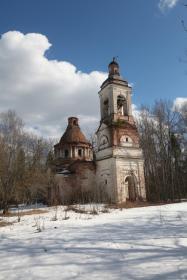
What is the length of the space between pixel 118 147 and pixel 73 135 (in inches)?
342

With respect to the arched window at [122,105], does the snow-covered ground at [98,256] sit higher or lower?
lower

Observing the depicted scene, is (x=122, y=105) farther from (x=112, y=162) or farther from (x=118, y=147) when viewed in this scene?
(x=112, y=162)

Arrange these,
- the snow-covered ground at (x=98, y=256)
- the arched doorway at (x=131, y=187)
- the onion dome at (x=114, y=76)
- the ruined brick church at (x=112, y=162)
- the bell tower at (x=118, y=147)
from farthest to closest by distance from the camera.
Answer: the onion dome at (x=114, y=76)
the arched doorway at (x=131, y=187)
the ruined brick church at (x=112, y=162)
the bell tower at (x=118, y=147)
the snow-covered ground at (x=98, y=256)

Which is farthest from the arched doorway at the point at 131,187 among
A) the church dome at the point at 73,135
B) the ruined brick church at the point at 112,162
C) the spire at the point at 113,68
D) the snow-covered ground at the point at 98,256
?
the snow-covered ground at the point at 98,256

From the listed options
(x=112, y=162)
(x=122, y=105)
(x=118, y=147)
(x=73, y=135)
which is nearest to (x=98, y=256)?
(x=112, y=162)

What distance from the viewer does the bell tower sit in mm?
27703

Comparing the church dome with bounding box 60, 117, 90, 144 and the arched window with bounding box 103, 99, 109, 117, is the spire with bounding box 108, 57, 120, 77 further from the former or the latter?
the church dome with bounding box 60, 117, 90, 144

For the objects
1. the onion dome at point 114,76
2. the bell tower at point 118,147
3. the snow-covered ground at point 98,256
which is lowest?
the snow-covered ground at point 98,256

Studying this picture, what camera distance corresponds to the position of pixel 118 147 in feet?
92.2

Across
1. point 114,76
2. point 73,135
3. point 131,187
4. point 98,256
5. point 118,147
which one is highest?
point 114,76

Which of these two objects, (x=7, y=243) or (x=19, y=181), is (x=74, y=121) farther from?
(x=7, y=243)

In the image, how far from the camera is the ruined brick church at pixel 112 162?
27.9m

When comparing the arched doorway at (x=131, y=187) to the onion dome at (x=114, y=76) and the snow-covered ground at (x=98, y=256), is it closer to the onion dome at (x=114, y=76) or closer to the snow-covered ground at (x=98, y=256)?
the onion dome at (x=114, y=76)

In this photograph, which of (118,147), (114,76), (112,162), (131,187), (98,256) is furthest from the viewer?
(114,76)
